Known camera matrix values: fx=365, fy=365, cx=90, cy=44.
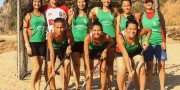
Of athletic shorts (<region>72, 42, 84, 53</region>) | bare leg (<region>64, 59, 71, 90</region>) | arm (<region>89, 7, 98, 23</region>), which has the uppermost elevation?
arm (<region>89, 7, 98, 23</region>)

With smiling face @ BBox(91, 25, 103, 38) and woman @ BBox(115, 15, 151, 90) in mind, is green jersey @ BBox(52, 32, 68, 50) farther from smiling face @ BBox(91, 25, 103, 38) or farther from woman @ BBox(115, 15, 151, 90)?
woman @ BBox(115, 15, 151, 90)

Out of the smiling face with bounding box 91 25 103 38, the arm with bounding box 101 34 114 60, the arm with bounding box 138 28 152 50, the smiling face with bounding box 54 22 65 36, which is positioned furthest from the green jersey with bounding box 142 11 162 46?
the smiling face with bounding box 54 22 65 36

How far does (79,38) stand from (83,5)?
2.00 feet

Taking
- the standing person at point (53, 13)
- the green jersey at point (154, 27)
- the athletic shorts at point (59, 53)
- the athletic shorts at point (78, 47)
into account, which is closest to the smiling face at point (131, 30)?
the green jersey at point (154, 27)

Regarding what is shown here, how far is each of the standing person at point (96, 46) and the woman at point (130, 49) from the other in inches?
9.4

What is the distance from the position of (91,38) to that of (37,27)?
1.07 m

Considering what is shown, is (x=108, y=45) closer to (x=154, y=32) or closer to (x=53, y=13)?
(x=154, y=32)

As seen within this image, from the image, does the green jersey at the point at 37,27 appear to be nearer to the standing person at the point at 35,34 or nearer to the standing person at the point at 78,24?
the standing person at the point at 35,34

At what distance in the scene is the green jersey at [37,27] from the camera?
261 inches

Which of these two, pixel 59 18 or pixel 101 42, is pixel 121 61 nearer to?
pixel 101 42

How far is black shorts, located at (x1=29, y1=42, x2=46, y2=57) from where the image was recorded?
6.70 metres

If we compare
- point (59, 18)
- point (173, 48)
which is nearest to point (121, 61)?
point (59, 18)

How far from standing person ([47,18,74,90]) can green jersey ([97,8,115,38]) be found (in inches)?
26.7

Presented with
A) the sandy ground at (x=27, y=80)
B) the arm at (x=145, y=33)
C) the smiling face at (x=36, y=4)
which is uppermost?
the smiling face at (x=36, y=4)
